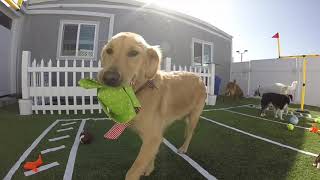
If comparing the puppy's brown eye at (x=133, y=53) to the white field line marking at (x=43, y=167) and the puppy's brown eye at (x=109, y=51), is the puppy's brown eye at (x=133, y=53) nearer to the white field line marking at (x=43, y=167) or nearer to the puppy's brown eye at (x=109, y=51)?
the puppy's brown eye at (x=109, y=51)

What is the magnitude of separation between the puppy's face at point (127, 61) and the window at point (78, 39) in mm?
10013

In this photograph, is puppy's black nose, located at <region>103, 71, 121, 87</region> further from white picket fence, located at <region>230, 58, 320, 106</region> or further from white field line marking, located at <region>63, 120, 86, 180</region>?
white picket fence, located at <region>230, 58, 320, 106</region>

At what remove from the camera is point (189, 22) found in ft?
49.2

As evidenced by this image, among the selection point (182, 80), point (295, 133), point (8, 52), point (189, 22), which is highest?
point (189, 22)

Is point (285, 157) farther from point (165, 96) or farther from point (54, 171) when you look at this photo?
point (54, 171)

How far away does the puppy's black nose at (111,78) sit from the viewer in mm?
2176

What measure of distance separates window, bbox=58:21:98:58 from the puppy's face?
32.9 ft

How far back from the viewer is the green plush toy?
7.80 feet

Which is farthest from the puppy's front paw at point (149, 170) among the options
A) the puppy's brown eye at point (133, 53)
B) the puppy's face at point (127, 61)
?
the puppy's brown eye at point (133, 53)

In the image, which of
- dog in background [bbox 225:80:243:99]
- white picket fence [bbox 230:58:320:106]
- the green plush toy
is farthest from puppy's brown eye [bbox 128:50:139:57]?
white picket fence [bbox 230:58:320:106]

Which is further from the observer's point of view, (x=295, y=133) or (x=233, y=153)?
(x=295, y=133)

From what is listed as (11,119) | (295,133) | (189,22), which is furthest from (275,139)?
(189,22)

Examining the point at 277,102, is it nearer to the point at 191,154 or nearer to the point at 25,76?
the point at 191,154

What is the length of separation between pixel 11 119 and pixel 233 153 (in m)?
5.75
